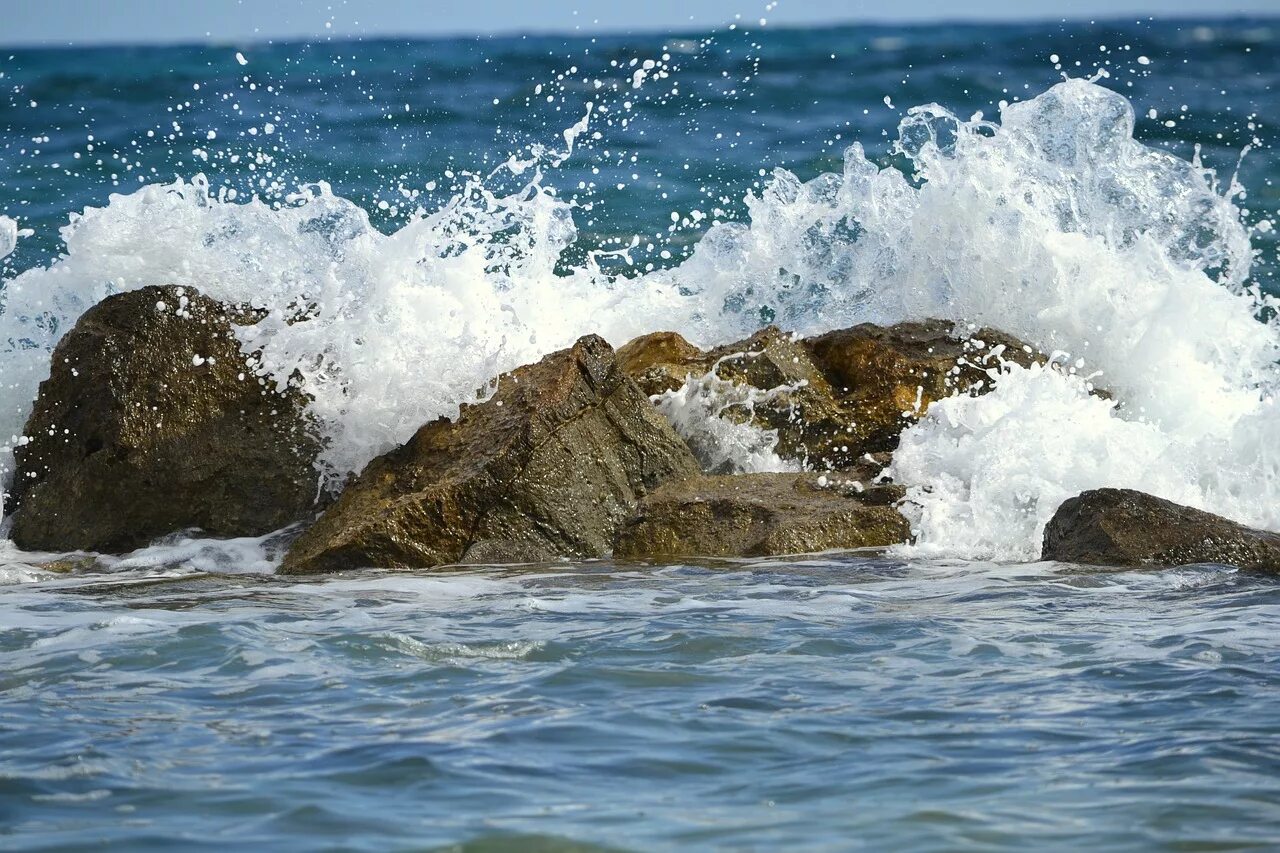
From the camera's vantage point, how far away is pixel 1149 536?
5.11m

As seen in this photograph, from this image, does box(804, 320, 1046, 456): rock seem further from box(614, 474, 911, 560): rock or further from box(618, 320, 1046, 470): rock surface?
box(614, 474, 911, 560): rock

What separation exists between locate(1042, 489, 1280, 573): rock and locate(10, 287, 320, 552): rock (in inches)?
113

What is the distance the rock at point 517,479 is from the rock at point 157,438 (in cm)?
40

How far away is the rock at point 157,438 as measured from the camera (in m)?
5.82

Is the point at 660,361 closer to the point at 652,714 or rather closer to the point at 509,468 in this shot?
the point at 509,468

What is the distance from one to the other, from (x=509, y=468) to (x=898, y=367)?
1908 millimetres

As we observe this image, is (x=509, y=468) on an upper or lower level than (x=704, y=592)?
upper

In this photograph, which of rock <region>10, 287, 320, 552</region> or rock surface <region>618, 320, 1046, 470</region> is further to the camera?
rock surface <region>618, 320, 1046, 470</region>

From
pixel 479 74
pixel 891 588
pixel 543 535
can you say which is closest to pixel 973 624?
pixel 891 588

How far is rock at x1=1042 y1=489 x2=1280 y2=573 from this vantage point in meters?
5.04

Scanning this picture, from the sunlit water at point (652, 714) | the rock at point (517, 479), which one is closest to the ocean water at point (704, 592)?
the sunlit water at point (652, 714)

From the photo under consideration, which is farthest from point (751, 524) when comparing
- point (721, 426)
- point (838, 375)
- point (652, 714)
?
point (652, 714)

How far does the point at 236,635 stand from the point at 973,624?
78.7 inches

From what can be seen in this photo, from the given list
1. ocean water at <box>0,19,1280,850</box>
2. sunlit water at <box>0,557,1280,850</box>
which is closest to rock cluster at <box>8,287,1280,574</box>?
ocean water at <box>0,19,1280,850</box>
